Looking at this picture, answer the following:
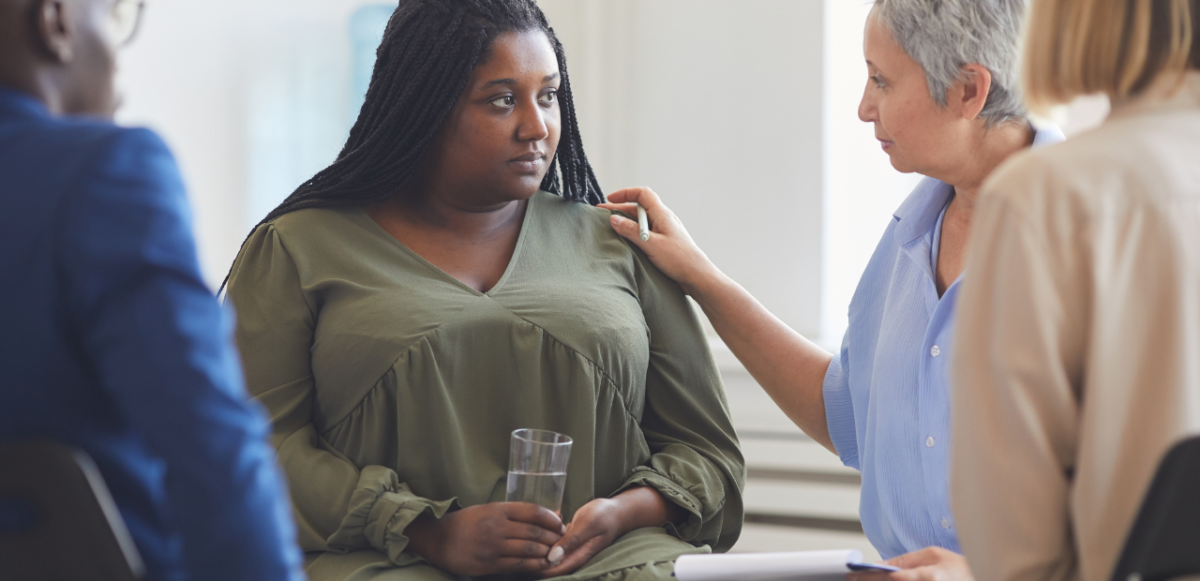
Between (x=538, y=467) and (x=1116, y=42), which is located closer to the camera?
(x=1116, y=42)

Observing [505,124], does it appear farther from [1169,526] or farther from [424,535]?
[1169,526]

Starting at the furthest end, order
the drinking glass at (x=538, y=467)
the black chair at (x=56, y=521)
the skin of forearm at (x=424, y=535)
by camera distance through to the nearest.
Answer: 1. the skin of forearm at (x=424, y=535)
2. the drinking glass at (x=538, y=467)
3. the black chair at (x=56, y=521)

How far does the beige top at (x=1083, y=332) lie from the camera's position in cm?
79

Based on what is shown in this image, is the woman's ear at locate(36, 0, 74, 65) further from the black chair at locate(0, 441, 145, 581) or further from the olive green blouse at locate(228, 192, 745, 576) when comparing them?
the olive green blouse at locate(228, 192, 745, 576)

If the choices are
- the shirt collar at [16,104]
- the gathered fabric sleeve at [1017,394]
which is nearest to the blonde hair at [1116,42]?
the gathered fabric sleeve at [1017,394]

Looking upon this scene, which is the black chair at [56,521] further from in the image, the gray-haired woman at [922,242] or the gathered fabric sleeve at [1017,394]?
the gray-haired woman at [922,242]

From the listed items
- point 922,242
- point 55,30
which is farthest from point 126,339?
point 922,242

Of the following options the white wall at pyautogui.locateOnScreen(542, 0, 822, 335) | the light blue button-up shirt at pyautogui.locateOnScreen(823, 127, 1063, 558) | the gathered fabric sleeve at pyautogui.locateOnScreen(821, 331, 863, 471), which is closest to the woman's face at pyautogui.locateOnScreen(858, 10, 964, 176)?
the light blue button-up shirt at pyautogui.locateOnScreen(823, 127, 1063, 558)

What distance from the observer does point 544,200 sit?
1.80m

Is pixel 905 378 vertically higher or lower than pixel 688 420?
higher

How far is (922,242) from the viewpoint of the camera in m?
1.58

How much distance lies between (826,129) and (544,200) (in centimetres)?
132

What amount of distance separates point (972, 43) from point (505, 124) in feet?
2.32

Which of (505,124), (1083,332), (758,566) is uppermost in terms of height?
(505,124)
